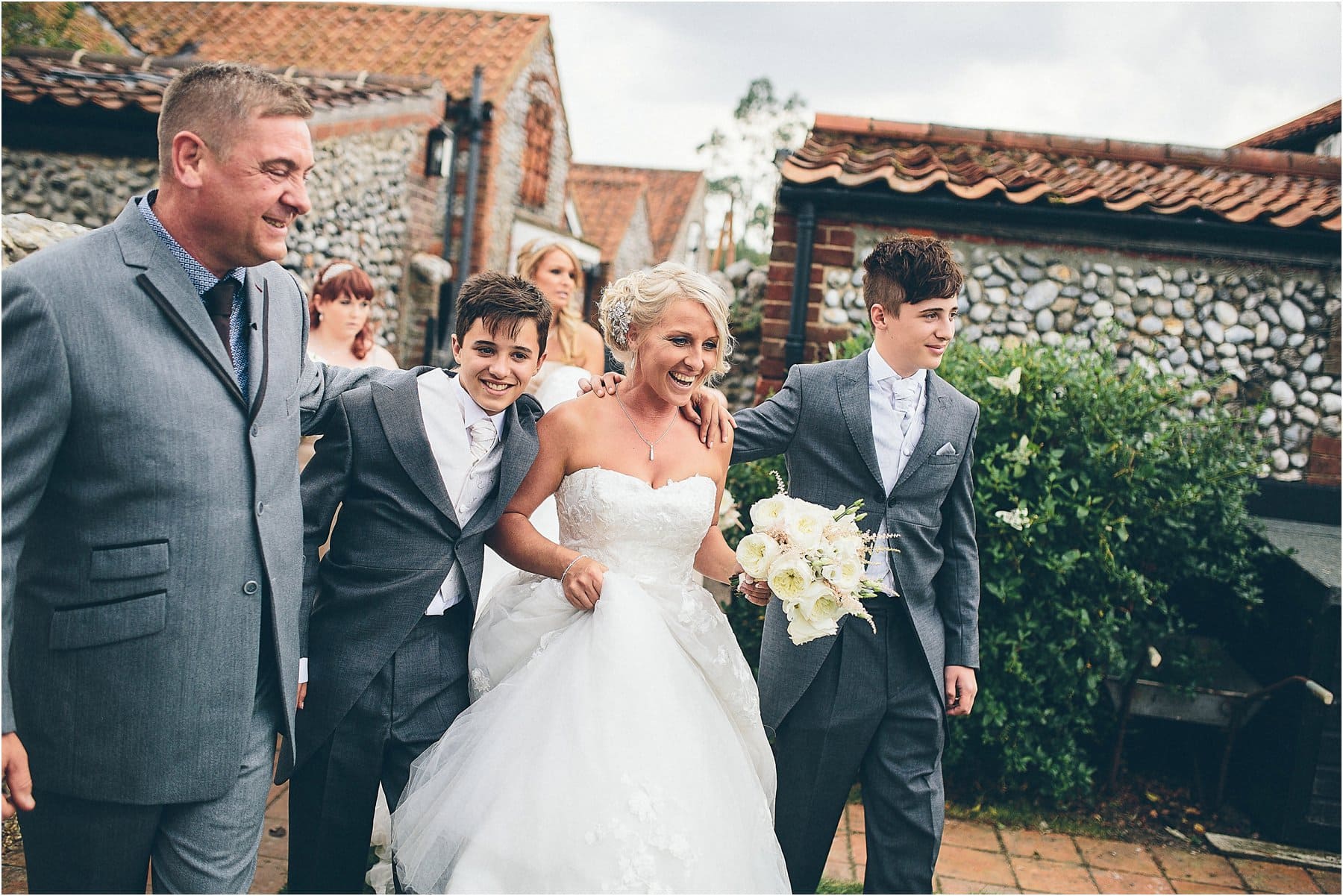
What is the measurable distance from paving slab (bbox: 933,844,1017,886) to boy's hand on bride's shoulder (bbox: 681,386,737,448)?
2.14 m

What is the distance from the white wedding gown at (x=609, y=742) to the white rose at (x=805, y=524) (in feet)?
1.01

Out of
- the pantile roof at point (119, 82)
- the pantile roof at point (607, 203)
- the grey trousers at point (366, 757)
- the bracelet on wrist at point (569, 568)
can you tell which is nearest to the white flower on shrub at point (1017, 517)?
the bracelet on wrist at point (569, 568)

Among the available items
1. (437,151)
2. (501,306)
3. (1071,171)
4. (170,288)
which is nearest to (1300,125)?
(1071,171)

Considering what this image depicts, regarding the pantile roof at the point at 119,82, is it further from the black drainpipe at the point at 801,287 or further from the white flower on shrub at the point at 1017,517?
the white flower on shrub at the point at 1017,517

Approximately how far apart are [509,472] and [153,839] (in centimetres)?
115

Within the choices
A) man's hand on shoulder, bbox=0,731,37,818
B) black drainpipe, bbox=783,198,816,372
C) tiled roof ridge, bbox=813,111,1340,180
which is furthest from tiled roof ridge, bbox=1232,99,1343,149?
man's hand on shoulder, bbox=0,731,37,818

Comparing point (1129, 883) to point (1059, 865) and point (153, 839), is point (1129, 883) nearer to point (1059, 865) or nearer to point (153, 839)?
point (1059, 865)

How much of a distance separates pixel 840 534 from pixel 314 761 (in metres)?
1.48

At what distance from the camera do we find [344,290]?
4855 millimetres

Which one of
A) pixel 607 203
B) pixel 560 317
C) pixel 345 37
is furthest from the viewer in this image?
pixel 607 203

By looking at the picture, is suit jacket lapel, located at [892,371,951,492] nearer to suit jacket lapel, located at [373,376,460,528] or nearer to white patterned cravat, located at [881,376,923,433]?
white patterned cravat, located at [881,376,923,433]

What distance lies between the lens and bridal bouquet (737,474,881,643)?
2.53m

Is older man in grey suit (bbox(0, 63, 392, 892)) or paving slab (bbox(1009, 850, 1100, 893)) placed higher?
older man in grey suit (bbox(0, 63, 392, 892))

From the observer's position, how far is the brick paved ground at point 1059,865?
3.92 m
